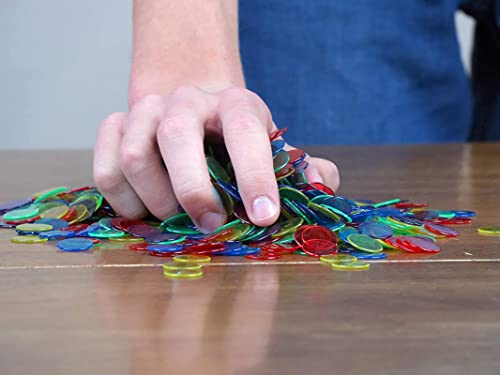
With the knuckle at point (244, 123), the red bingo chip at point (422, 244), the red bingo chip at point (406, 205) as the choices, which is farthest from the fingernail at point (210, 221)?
the red bingo chip at point (406, 205)

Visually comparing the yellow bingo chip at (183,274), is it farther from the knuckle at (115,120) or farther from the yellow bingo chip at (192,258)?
the knuckle at (115,120)

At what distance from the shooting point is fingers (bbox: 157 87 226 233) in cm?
81

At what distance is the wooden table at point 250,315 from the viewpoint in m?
0.45

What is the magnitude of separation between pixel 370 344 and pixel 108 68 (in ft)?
10.8

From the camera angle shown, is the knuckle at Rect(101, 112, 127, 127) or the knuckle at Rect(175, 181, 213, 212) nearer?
the knuckle at Rect(175, 181, 213, 212)

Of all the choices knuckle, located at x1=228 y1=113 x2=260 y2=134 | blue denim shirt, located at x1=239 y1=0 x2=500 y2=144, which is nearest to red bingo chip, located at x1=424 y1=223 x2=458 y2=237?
knuckle, located at x1=228 y1=113 x2=260 y2=134

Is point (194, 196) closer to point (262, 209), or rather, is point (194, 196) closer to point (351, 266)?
point (262, 209)

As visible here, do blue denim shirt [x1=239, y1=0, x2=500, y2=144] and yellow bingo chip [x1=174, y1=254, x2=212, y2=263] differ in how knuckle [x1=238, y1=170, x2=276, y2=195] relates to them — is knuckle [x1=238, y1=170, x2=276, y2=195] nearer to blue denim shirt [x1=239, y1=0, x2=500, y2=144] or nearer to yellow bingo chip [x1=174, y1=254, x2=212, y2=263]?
yellow bingo chip [x1=174, y1=254, x2=212, y2=263]

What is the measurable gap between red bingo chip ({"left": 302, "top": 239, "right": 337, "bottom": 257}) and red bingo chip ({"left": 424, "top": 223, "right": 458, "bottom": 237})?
148 mm

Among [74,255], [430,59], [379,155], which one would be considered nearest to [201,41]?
[74,255]

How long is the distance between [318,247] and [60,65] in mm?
3033

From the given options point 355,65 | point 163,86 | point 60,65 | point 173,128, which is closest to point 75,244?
point 173,128

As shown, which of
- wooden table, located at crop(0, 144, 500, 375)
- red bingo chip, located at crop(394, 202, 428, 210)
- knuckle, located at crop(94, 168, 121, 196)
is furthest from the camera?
red bingo chip, located at crop(394, 202, 428, 210)

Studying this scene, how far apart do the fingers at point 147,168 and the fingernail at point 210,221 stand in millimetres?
68
